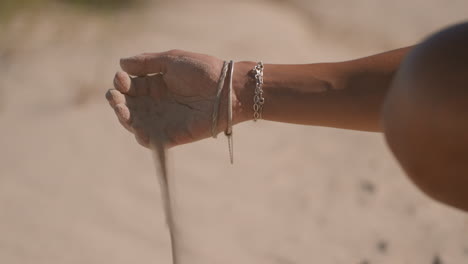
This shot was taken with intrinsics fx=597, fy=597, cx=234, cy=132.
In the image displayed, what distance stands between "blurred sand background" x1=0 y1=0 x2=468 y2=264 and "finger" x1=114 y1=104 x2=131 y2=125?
0.42 metres

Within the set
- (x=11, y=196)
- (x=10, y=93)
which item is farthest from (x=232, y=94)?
(x=10, y=93)

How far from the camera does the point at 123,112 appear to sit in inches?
70.4

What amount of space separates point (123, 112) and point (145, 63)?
19 centimetres

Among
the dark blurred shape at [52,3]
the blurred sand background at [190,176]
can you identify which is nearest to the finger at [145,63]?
the blurred sand background at [190,176]

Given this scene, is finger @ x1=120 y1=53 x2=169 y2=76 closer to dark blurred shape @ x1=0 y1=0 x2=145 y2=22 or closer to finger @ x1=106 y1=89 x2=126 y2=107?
finger @ x1=106 y1=89 x2=126 y2=107

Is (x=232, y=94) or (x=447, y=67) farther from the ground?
(x=447, y=67)

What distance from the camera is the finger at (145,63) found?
6.16 ft

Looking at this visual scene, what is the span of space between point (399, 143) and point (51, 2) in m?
3.35

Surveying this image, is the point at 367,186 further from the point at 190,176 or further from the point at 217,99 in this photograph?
the point at 217,99

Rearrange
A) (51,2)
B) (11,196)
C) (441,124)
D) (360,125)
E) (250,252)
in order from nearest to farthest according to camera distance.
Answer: (441,124) < (360,125) < (250,252) < (11,196) < (51,2)

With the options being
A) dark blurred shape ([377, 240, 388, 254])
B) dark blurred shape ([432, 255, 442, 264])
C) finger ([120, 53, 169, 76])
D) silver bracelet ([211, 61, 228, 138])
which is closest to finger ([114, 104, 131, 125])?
finger ([120, 53, 169, 76])

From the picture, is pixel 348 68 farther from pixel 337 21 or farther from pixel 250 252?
pixel 337 21

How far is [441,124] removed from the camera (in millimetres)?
975

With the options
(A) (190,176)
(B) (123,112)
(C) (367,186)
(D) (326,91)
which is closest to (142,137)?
(B) (123,112)
